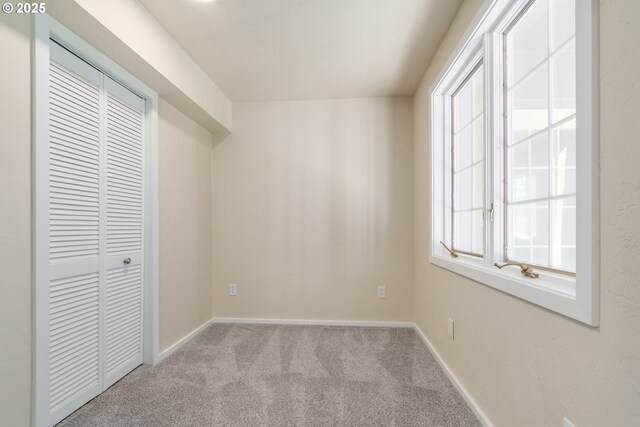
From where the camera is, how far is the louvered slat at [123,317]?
191cm

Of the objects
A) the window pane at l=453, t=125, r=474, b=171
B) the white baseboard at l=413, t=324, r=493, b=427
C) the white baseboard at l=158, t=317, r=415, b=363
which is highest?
the window pane at l=453, t=125, r=474, b=171

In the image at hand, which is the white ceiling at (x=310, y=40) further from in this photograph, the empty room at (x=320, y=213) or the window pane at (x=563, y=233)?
the window pane at (x=563, y=233)

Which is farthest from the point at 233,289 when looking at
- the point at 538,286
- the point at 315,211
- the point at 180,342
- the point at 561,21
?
the point at 561,21

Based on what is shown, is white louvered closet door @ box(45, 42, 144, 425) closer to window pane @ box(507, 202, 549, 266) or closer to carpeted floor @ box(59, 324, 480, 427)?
carpeted floor @ box(59, 324, 480, 427)

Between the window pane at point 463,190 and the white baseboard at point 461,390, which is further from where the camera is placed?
the window pane at point 463,190

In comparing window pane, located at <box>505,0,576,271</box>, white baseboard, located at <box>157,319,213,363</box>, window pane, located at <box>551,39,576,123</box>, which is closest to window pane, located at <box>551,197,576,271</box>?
window pane, located at <box>505,0,576,271</box>

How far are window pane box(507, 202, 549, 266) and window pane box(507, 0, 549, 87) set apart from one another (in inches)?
24.9

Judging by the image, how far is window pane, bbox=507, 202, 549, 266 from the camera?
127 centimetres

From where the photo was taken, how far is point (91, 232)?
5.79 ft

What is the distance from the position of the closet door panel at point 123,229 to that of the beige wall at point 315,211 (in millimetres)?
1069

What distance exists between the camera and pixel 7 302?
4.16 ft

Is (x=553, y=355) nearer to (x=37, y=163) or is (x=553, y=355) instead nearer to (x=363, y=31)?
(x=363, y=31)

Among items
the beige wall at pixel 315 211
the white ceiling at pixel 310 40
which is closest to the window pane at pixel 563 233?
the white ceiling at pixel 310 40

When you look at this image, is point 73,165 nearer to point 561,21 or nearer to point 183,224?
point 183,224
